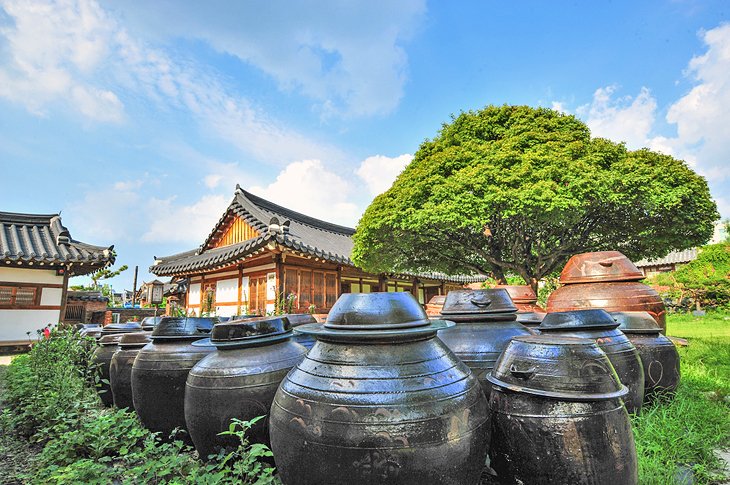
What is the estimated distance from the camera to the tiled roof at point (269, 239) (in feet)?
37.1

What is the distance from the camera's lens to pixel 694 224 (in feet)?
31.9

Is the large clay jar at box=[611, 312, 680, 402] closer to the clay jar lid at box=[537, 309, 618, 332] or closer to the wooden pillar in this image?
the clay jar lid at box=[537, 309, 618, 332]

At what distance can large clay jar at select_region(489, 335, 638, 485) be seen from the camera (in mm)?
1936

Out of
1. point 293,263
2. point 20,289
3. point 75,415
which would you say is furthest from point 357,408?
point 20,289

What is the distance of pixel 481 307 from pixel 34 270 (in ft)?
49.6

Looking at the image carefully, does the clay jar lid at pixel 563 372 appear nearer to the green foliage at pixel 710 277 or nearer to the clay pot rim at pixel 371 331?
the clay pot rim at pixel 371 331

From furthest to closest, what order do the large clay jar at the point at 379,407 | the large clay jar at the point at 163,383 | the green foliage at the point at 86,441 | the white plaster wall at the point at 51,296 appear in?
1. the white plaster wall at the point at 51,296
2. the large clay jar at the point at 163,383
3. the green foliage at the point at 86,441
4. the large clay jar at the point at 379,407

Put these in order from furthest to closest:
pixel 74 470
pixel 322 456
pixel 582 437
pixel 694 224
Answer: pixel 694 224, pixel 74 470, pixel 582 437, pixel 322 456

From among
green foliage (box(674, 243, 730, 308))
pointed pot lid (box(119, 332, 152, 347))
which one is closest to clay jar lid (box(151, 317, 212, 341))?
pointed pot lid (box(119, 332, 152, 347))

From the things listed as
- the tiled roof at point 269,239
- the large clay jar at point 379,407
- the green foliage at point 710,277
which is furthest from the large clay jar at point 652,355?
the green foliage at point 710,277

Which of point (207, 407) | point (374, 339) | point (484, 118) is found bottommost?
point (207, 407)

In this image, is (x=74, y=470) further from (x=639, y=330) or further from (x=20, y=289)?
(x=20, y=289)

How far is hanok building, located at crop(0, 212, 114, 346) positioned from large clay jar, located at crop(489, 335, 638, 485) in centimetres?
1457

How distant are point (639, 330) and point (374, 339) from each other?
358 centimetres
